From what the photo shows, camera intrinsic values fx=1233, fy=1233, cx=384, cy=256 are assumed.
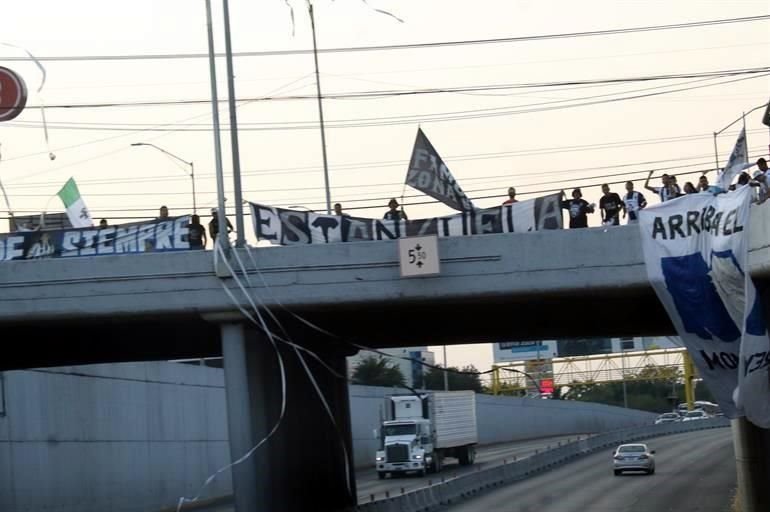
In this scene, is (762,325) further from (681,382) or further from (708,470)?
(681,382)

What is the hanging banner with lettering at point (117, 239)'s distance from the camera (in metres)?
26.7

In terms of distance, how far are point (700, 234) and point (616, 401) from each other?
475 feet

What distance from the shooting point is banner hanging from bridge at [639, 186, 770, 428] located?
2153 centimetres

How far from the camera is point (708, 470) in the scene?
56406mm

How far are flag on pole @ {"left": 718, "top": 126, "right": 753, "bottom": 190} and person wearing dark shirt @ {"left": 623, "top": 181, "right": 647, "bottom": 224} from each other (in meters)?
1.65

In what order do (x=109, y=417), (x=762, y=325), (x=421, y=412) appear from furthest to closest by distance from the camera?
1. (x=421, y=412)
2. (x=109, y=417)
3. (x=762, y=325)

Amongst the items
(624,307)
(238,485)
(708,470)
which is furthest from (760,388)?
(708,470)

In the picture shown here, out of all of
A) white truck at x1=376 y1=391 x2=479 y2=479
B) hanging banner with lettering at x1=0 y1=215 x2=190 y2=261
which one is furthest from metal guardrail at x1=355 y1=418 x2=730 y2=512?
hanging banner with lettering at x1=0 y1=215 x2=190 y2=261

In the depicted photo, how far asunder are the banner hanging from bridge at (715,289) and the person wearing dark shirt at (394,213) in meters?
5.80

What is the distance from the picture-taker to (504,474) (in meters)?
51.6

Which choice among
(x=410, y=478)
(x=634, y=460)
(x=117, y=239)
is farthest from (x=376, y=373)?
(x=117, y=239)

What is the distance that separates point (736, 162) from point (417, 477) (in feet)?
121

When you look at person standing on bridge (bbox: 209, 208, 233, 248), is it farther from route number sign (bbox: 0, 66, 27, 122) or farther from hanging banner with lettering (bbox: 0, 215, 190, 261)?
route number sign (bbox: 0, 66, 27, 122)

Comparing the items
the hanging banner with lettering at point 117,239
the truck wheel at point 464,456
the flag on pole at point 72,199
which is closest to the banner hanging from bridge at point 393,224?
the hanging banner with lettering at point 117,239
